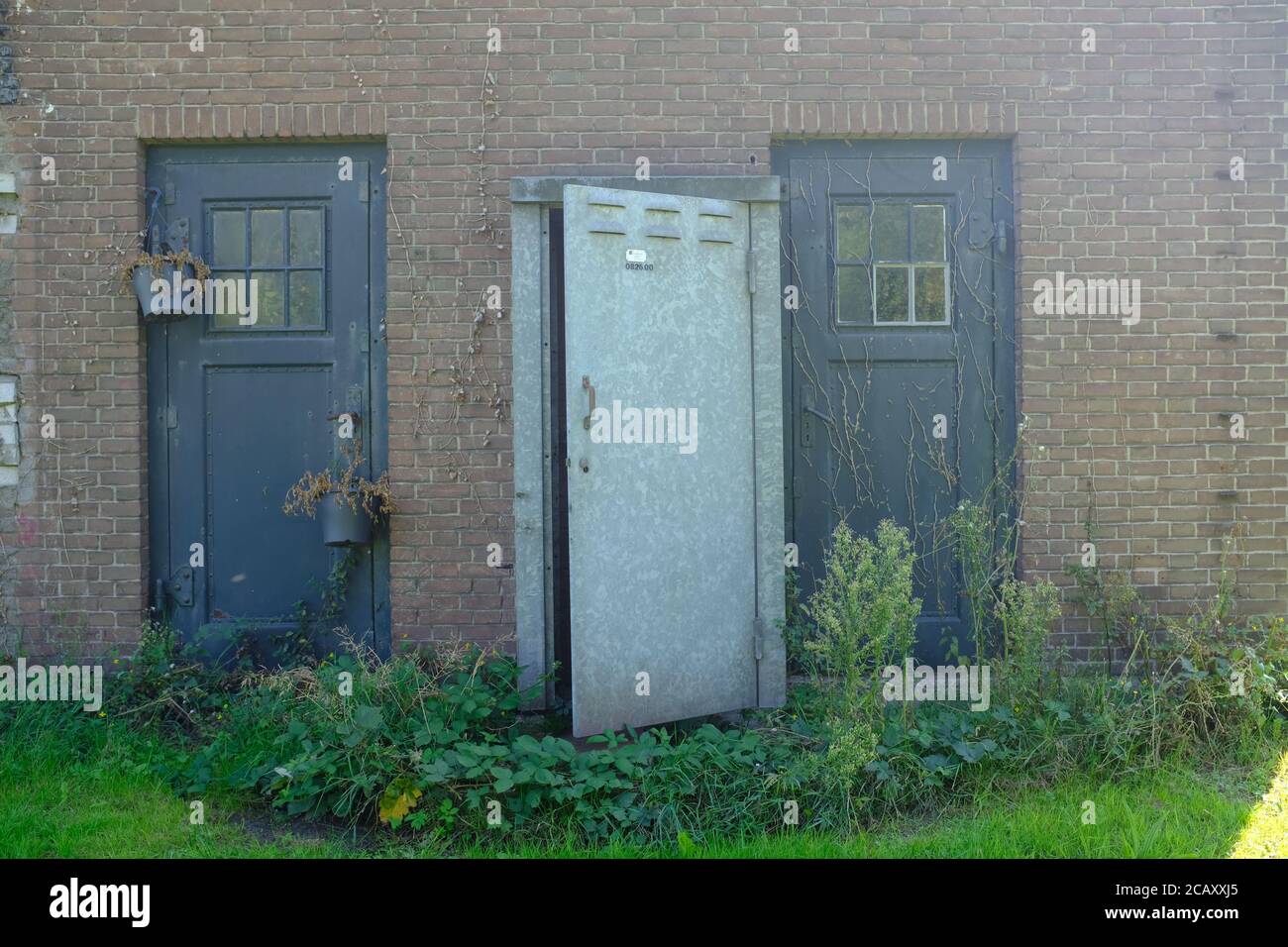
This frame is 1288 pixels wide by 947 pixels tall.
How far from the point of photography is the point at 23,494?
564 cm

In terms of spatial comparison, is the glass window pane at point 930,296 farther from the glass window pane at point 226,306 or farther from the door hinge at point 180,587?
the door hinge at point 180,587

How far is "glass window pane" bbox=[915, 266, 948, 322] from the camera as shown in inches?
228

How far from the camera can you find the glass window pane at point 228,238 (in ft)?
18.9

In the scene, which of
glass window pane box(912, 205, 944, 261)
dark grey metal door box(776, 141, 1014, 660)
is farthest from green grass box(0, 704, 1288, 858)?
glass window pane box(912, 205, 944, 261)

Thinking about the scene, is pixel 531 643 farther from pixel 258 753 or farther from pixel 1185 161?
pixel 1185 161

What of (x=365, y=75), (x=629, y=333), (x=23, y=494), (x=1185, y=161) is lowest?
(x=23, y=494)

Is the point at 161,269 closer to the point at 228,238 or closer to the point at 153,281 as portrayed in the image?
the point at 153,281

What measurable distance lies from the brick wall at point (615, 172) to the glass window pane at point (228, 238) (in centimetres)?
40

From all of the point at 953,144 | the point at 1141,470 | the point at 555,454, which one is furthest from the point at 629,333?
the point at 1141,470

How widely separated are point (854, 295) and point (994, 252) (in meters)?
0.81

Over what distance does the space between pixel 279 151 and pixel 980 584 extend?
171 inches

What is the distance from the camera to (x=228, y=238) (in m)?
5.77

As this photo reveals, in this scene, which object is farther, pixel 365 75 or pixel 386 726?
pixel 365 75

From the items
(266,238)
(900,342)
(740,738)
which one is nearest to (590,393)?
(740,738)
